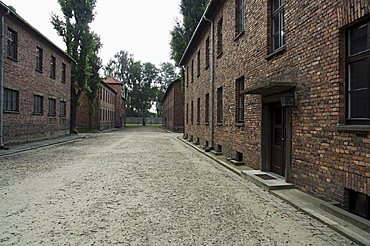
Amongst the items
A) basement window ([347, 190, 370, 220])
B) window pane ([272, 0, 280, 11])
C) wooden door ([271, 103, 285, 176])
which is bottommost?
basement window ([347, 190, 370, 220])

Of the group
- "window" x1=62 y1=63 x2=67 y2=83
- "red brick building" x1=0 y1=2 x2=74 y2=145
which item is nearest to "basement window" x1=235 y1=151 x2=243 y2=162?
"red brick building" x1=0 y1=2 x2=74 y2=145

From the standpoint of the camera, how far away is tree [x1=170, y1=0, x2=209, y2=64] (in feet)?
110

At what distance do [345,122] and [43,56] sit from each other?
22.1m

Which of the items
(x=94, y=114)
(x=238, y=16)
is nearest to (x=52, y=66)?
(x=238, y=16)

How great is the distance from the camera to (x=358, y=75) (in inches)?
208

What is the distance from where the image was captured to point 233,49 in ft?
41.0

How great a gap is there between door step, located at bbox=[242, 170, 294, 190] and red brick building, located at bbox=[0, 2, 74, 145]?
516 inches

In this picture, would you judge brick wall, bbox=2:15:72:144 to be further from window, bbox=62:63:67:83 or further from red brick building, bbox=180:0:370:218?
red brick building, bbox=180:0:370:218

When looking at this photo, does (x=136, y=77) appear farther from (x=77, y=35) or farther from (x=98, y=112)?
(x=77, y=35)

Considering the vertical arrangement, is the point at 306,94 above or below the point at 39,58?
below

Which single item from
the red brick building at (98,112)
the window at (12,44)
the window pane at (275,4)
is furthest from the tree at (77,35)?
the window pane at (275,4)

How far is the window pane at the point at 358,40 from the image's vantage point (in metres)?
5.16

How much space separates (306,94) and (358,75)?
4.83 feet

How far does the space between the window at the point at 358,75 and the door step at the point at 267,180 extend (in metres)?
2.30
